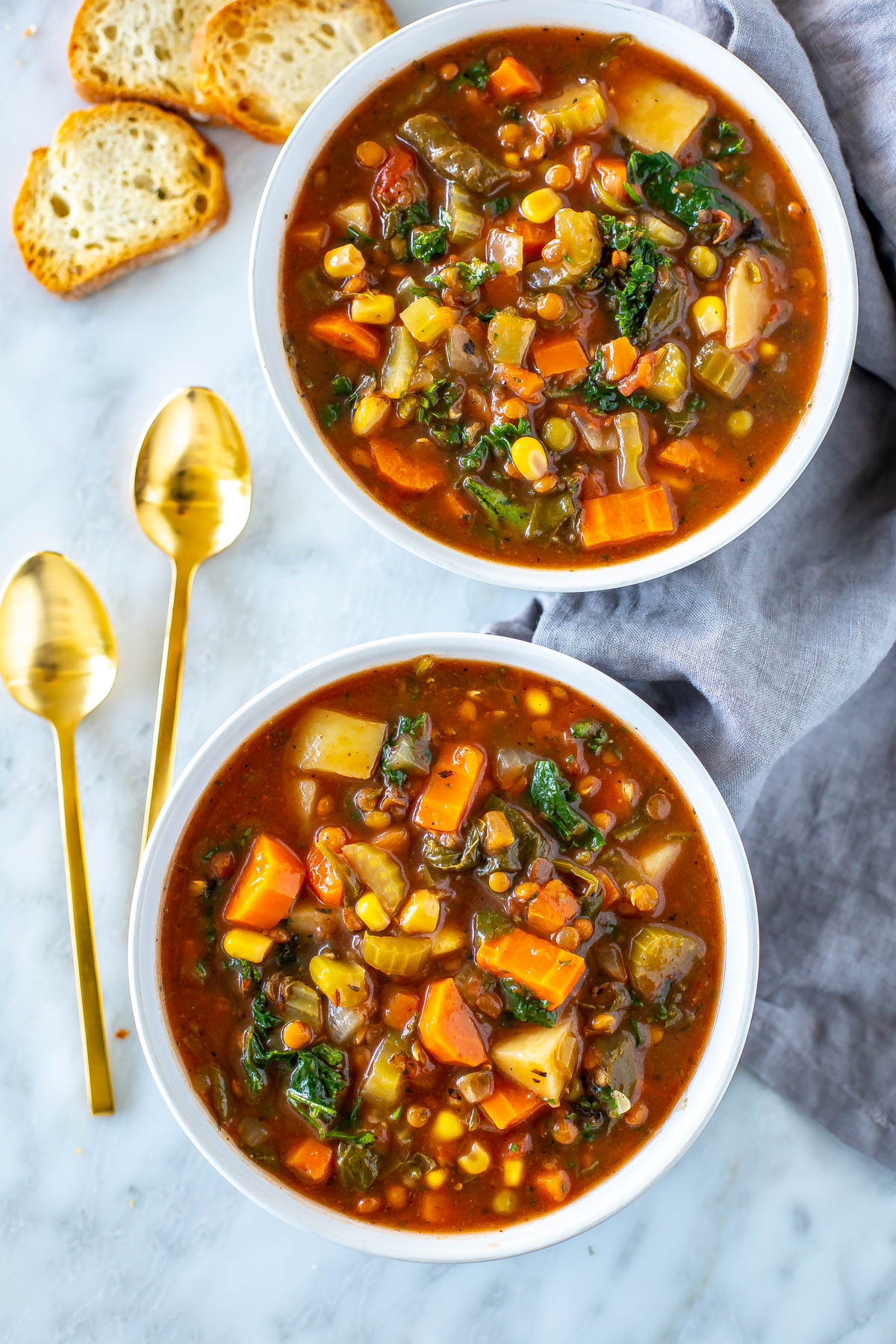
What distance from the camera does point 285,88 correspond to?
3.30m

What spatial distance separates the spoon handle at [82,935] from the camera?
318 cm

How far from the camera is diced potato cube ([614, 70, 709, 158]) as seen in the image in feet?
8.98

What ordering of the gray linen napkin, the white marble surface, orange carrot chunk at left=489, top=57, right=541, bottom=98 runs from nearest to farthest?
orange carrot chunk at left=489, top=57, right=541, bottom=98 < the gray linen napkin < the white marble surface

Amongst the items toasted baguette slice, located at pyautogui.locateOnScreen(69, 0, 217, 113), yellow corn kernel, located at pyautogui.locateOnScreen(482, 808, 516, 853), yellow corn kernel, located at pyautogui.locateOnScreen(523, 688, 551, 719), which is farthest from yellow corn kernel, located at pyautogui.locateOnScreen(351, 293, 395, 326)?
yellow corn kernel, located at pyautogui.locateOnScreen(482, 808, 516, 853)

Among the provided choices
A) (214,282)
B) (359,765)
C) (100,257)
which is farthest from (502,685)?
(100,257)

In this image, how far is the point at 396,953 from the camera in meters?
2.77

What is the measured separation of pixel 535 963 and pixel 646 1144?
0.64 m

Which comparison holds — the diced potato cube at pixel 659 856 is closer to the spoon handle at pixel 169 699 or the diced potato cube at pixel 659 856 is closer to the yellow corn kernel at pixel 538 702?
the yellow corn kernel at pixel 538 702

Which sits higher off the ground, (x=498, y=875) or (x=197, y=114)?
(x=197, y=114)

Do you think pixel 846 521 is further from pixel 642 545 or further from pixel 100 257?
pixel 100 257

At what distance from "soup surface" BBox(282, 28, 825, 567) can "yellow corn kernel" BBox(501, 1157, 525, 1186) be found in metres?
1.69

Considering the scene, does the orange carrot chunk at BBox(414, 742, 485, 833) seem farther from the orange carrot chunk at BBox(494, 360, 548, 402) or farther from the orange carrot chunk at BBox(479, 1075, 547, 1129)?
the orange carrot chunk at BBox(494, 360, 548, 402)

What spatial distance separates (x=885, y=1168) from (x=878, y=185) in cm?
307

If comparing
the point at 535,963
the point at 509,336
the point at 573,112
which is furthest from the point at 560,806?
the point at 573,112
